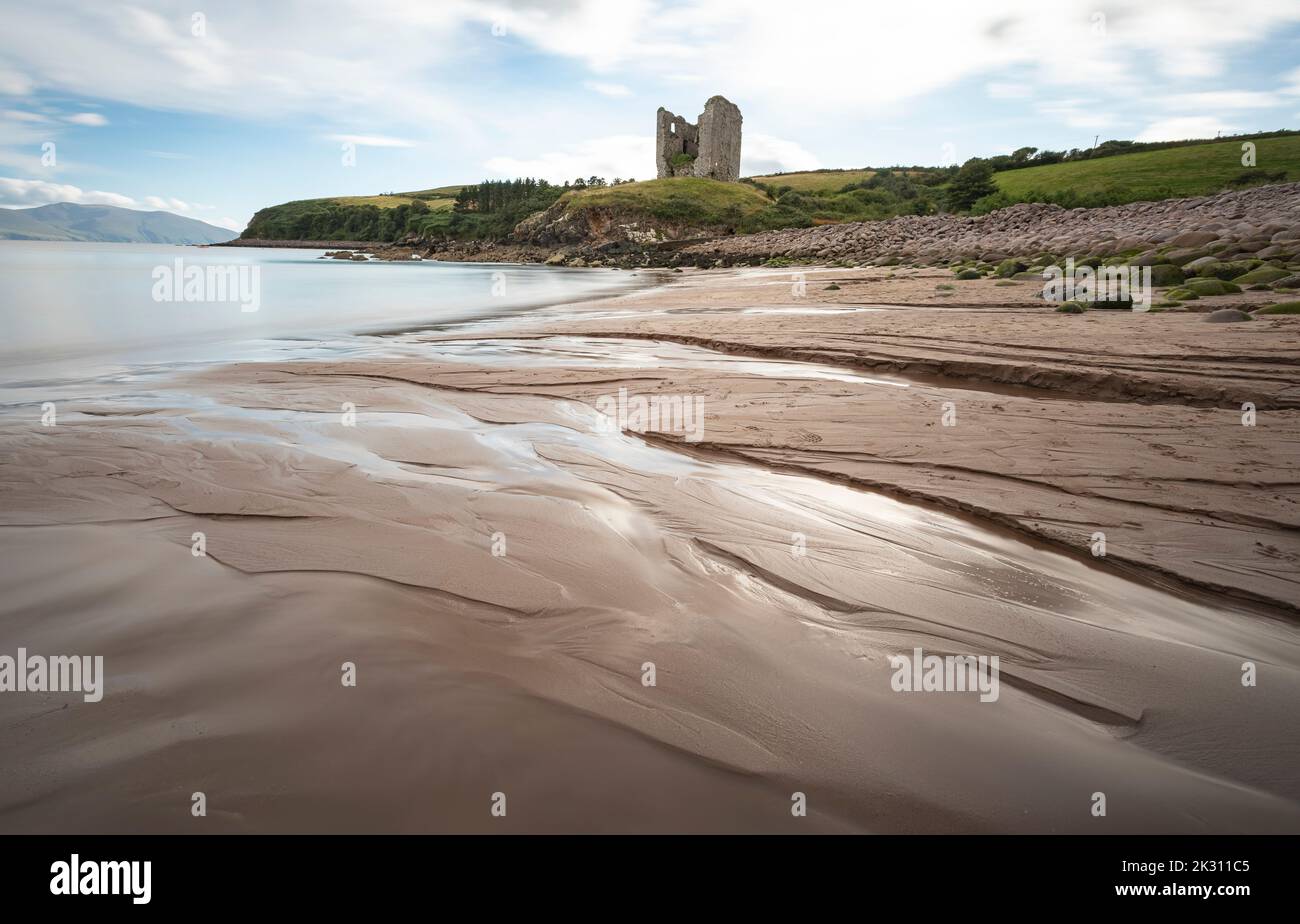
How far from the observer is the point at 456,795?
1.90 meters

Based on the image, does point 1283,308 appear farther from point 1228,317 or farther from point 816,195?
point 816,195

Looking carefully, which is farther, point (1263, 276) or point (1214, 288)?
point (1263, 276)

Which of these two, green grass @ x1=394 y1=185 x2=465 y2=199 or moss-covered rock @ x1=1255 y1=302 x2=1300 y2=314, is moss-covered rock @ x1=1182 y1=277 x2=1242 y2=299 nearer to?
moss-covered rock @ x1=1255 y1=302 x2=1300 y2=314

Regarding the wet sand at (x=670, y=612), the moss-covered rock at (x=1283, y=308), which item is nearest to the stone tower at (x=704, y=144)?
the moss-covered rock at (x=1283, y=308)

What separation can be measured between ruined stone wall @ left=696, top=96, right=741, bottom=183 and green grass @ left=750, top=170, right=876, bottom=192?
709 cm

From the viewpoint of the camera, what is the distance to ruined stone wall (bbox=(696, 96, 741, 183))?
9525 centimetres

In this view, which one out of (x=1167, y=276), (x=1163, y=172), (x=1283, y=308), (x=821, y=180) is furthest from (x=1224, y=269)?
(x=821, y=180)

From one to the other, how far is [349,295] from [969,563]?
25.9 meters

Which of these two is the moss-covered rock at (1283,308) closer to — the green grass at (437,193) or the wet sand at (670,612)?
the wet sand at (670,612)

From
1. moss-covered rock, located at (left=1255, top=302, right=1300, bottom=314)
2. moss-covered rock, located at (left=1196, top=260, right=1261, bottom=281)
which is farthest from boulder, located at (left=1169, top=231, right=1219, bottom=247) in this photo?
moss-covered rock, located at (left=1255, top=302, right=1300, bottom=314)

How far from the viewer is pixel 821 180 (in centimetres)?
9838

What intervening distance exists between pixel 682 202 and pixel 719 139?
28.6 meters
